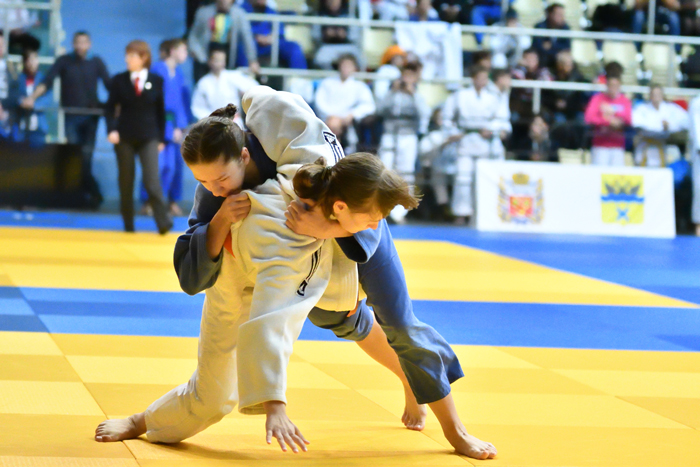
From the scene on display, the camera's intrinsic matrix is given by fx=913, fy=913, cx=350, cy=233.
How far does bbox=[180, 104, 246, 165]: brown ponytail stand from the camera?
2668 mm

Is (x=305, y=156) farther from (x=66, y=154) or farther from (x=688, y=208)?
(x=688, y=208)

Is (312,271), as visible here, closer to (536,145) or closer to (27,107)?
(27,107)

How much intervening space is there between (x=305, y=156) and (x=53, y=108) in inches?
443

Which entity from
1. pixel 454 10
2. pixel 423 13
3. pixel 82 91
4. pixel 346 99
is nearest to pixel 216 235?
pixel 346 99

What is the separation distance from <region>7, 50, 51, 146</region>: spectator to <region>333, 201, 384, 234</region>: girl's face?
1106 centimetres

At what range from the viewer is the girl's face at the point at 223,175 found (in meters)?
2.71

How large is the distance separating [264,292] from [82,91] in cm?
1136

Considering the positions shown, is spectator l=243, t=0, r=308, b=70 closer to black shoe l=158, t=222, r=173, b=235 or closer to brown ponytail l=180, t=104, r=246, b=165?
black shoe l=158, t=222, r=173, b=235

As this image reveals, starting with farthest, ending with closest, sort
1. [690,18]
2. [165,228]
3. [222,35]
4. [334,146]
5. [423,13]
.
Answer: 1. [690,18]
2. [423,13]
3. [222,35]
4. [165,228]
5. [334,146]

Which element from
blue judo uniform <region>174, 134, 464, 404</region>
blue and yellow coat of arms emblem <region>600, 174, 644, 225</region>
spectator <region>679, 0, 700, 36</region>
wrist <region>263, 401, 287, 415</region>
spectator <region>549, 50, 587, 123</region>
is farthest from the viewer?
spectator <region>679, 0, 700, 36</region>

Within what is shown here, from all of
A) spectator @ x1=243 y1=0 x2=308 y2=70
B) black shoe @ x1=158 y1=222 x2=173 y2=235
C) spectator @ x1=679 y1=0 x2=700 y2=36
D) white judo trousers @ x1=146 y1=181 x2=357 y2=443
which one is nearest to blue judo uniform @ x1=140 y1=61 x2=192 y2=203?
spectator @ x1=243 y1=0 x2=308 y2=70

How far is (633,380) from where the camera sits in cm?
448

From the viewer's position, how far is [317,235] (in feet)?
9.01

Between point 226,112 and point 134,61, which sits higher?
point 134,61
